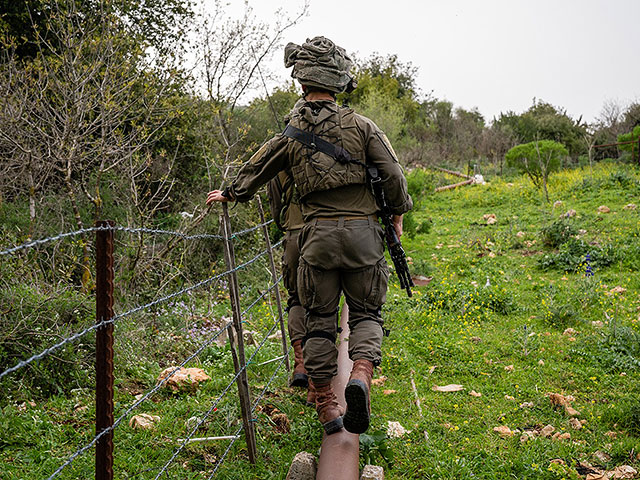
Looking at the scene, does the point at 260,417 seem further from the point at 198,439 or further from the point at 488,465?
the point at 488,465

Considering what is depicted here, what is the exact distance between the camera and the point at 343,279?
326 centimetres

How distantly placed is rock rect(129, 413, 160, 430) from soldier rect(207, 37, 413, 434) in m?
1.09

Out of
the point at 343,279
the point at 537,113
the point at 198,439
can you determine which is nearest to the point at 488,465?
the point at 343,279

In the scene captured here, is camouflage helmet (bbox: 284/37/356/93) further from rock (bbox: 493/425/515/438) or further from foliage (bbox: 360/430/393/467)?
rock (bbox: 493/425/515/438)

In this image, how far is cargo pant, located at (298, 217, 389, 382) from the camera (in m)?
3.10

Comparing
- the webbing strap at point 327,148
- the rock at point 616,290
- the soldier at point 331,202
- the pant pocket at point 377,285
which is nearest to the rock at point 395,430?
the soldier at point 331,202

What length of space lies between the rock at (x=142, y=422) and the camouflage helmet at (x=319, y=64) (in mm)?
2274

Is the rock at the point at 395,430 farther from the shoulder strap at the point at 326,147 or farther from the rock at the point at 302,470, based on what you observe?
the shoulder strap at the point at 326,147

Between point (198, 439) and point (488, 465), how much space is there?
5.37 ft

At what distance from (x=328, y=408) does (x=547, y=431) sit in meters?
1.40

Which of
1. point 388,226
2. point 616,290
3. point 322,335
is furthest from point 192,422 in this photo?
point 616,290

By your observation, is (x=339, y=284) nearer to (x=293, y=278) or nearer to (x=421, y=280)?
(x=293, y=278)

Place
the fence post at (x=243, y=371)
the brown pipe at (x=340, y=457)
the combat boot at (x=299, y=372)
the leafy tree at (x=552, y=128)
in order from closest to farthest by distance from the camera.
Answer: the brown pipe at (x=340, y=457), the fence post at (x=243, y=371), the combat boot at (x=299, y=372), the leafy tree at (x=552, y=128)

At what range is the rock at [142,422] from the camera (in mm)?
3439
